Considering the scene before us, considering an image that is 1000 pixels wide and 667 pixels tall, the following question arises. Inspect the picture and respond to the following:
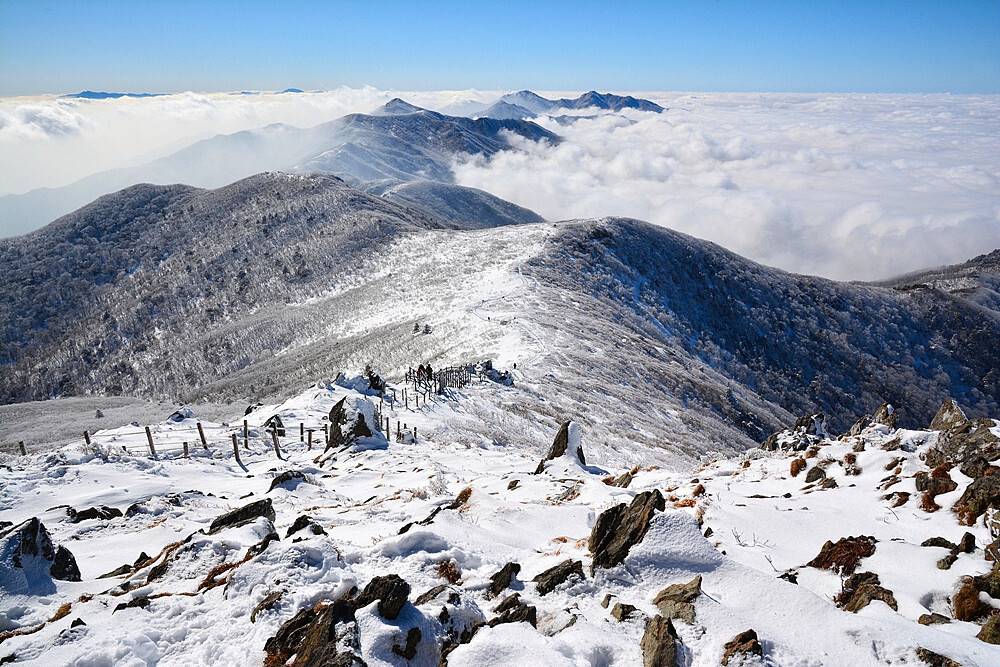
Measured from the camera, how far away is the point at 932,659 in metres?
6.08

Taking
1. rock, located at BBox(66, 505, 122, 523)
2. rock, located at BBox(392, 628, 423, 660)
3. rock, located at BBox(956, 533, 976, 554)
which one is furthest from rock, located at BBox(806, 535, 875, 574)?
rock, located at BBox(66, 505, 122, 523)

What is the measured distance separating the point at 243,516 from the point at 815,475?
14.8 meters

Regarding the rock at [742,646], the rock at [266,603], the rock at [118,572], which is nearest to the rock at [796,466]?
the rock at [742,646]

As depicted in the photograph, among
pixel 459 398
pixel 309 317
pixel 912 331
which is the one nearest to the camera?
pixel 459 398

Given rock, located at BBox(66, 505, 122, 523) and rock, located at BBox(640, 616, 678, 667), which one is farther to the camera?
rock, located at BBox(66, 505, 122, 523)

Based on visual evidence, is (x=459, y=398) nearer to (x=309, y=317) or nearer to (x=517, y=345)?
(x=517, y=345)

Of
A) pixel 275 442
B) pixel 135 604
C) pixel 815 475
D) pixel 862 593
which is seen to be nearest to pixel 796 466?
pixel 815 475

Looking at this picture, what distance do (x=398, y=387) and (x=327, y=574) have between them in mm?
27036

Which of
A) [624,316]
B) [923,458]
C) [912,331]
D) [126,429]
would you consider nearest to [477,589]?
[923,458]

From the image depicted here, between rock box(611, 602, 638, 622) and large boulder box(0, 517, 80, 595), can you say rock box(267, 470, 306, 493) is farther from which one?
rock box(611, 602, 638, 622)

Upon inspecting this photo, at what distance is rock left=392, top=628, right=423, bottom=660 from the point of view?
7027 millimetres

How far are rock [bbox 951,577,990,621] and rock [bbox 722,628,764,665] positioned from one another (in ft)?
10.6

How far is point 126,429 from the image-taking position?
1017 inches

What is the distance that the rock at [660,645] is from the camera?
6551mm
